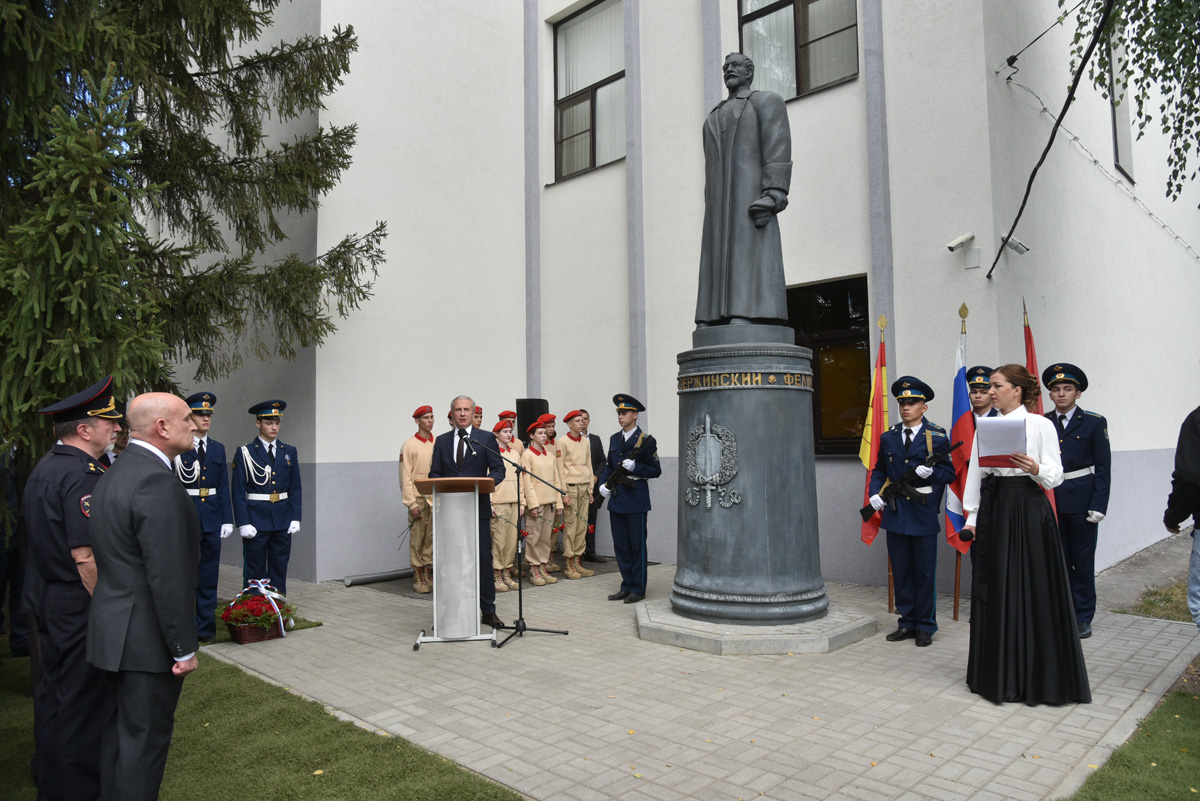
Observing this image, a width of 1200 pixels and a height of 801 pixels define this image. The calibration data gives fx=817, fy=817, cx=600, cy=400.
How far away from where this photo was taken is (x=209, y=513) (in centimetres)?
736

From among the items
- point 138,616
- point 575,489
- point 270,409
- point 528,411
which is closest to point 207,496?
point 270,409

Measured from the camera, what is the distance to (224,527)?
7430 millimetres

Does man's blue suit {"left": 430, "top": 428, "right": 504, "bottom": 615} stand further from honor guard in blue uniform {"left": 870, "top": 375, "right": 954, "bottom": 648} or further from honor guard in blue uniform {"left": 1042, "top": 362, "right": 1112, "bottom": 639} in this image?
honor guard in blue uniform {"left": 1042, "top": 362, "right": 1112, "bottom": 639}

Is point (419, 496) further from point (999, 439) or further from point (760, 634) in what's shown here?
point (999, 439)

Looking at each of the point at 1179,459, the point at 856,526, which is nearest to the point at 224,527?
the point at 856,526

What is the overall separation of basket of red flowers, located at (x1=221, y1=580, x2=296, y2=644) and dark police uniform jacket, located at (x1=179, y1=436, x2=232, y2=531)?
76cm

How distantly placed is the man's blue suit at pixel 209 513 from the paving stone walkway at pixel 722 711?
1.44 feet

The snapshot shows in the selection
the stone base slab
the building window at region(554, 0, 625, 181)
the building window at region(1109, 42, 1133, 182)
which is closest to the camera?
the stone base slab

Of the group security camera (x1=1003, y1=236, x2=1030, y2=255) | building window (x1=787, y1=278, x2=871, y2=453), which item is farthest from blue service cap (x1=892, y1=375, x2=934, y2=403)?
building window (x1=787, y1=278, x2=871, y2=453)

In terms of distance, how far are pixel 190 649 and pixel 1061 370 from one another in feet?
22.1

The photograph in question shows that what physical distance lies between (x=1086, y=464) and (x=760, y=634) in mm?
3132

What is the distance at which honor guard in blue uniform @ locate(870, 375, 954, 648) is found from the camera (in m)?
6.43

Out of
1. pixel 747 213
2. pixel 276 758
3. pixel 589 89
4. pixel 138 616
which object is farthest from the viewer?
pixel 589 89

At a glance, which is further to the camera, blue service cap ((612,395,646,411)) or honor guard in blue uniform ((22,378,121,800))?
blue service cap ((612,395,646,411))
